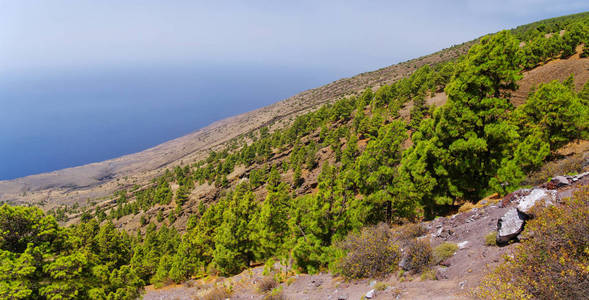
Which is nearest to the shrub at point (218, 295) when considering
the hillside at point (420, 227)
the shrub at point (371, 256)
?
the hillside at point (420, 227)

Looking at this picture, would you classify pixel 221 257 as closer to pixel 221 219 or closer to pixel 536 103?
pixel 221 219

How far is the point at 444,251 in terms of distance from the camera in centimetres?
1019

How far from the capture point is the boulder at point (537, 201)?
8688mm

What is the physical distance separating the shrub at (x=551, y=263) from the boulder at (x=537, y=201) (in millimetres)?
1193

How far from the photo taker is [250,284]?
16.7 metres

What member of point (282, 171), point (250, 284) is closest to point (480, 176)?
point (250, 284)

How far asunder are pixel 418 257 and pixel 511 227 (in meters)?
3.31

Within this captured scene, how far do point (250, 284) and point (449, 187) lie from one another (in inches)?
581

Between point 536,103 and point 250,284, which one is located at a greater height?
point 536,103

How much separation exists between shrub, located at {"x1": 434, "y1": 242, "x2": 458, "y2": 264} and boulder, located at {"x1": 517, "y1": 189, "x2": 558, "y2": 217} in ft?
9.12

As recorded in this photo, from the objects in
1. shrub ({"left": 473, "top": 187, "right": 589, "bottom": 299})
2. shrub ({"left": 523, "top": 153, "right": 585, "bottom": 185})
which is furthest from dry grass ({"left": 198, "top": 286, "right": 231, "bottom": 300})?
shrub ({"left": 523, "top": 153, "right": 585, "bottom": 185})

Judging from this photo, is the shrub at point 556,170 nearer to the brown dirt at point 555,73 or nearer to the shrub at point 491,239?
the shrub at point 491,239

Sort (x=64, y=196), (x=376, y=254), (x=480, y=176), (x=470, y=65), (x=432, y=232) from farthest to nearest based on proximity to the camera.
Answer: (x=64, y=196) → (x=480, y=176) → (x=470, y=65) → (x=432, y=232) → (x=376, y=254)

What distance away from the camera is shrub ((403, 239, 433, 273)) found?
398 inches
